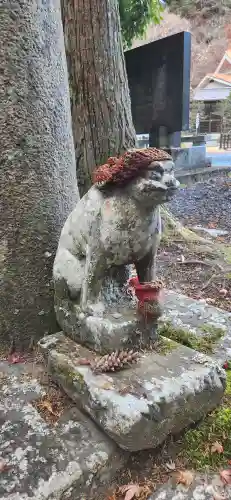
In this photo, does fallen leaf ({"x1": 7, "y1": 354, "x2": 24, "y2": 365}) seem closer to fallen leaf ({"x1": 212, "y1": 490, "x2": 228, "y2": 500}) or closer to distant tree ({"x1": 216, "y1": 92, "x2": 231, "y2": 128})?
fallen leaf ({"x1": 212, "y1": 490, "x2": 228, "y2": 500})

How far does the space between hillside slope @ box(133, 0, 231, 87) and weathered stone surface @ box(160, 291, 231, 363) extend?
27734 mm

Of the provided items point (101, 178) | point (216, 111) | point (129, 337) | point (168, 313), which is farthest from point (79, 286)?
point (216, 111)

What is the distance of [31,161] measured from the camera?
1477 mm

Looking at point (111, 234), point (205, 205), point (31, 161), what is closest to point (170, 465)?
point (111, 234)

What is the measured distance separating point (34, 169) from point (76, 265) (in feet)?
1.29

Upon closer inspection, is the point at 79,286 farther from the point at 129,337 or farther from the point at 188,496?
the point at 188,496

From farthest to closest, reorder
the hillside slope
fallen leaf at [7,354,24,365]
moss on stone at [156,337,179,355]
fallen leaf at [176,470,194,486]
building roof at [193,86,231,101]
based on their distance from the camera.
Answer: the hillside slope → building roof at [193,86,231,101] → fallen leaf at [7,354,24,365] → moss on stone at [156,337,179,355] → fallen leaf at [176,470,194,486]

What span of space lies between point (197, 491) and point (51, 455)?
0.40 meters

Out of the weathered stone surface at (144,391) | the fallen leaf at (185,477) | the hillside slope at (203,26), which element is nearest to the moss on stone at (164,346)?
the weathered stone surface at (144,391)

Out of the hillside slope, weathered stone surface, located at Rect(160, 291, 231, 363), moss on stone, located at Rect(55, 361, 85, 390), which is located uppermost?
the hillside slope

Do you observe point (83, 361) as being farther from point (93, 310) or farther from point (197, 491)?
point (197, 491)

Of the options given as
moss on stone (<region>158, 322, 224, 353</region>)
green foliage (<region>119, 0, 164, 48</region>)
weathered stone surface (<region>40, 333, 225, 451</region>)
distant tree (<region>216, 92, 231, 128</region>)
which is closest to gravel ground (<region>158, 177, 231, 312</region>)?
moss on stone (<region>158, 322, 224, 353</region>)

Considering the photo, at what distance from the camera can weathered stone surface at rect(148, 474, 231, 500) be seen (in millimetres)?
1094

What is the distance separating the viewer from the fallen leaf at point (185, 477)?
1135 mm
